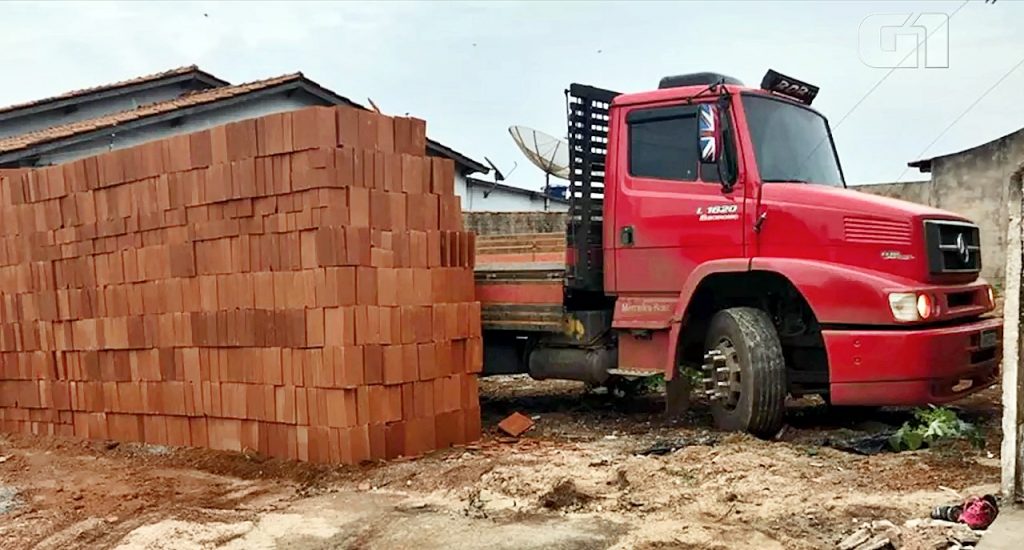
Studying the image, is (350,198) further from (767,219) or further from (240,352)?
(767,219)

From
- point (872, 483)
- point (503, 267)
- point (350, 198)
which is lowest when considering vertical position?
point (872, 483)

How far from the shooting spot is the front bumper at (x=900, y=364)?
523cm

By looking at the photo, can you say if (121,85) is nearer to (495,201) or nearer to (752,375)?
(495,201)

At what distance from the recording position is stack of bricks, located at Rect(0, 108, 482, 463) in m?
5.36

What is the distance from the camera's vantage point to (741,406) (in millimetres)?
5703

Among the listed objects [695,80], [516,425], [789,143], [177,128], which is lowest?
[516,425]

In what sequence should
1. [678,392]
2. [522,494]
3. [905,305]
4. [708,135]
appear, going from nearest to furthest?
[522,494], [905,305], [708,135], [678,392]

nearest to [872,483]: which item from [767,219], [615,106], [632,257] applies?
[767,219]

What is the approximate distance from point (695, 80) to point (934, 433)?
122 inches

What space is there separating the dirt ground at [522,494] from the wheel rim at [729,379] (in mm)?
284

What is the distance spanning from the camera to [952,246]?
555cm

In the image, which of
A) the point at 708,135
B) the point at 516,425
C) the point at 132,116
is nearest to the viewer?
the point at 708,135

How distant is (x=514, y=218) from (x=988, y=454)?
10.1 metres

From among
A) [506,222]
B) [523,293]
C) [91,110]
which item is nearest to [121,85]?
[91,110]
